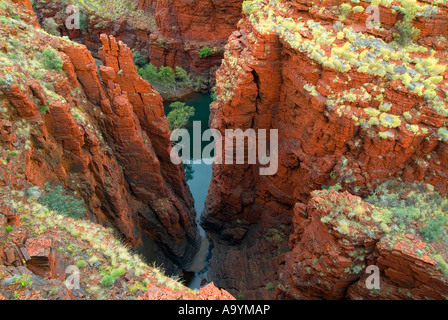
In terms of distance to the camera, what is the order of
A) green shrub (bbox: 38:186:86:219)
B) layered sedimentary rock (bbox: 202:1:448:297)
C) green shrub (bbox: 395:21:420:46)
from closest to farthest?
green shrub (bbox: 38:186:86:219) → layered sedimentary rock (bbox: 202:1:448:297) → green shrub (bbox: 395:21:420:46)

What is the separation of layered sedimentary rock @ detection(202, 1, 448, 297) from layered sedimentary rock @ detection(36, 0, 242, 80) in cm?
2756

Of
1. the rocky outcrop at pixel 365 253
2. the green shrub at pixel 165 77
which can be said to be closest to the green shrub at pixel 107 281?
the rocky outcrop at pixel 365 253

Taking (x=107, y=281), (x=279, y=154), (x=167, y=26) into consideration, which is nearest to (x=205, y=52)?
(x=167, y=26)

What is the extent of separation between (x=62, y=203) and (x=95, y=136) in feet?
13.6

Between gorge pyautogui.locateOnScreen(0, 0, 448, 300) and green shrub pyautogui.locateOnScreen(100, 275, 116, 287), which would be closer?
green shrub pyautogui.locateOnScreen(100, 275, 116, 287)

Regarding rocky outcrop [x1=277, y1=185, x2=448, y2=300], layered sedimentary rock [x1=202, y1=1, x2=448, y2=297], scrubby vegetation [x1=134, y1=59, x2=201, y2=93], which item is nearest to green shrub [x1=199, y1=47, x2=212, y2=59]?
scrubby vegetation [x1=134, y1=59, x2=201, y2=93]

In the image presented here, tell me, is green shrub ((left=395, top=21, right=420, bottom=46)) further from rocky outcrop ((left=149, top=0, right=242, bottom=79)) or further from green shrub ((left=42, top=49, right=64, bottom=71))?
rocky outcrop ((left=149, top=0, right=242, bottom=79))

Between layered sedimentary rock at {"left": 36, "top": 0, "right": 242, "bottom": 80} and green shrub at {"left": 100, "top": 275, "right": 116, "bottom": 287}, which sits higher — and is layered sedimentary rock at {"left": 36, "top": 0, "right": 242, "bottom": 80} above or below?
above

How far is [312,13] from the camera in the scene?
16.9 meters

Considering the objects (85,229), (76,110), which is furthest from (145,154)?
(85,229)

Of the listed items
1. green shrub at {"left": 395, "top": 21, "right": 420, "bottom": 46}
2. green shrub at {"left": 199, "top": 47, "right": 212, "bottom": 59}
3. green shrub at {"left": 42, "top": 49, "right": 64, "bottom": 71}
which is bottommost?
green shrub at {"left": 199, "top": 47, "right": 212, "bottom": 59}

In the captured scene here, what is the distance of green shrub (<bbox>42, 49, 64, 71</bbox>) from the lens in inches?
579

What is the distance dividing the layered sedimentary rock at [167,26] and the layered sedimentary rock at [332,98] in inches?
1085
